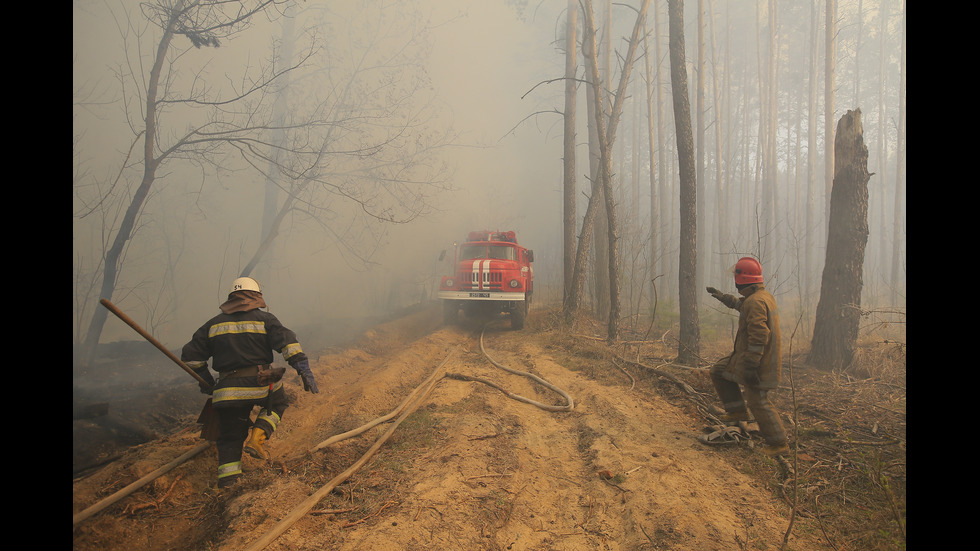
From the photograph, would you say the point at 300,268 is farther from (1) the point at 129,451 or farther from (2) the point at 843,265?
(2) the point at 843,265

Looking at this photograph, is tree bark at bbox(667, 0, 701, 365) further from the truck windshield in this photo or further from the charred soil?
the truck windshield

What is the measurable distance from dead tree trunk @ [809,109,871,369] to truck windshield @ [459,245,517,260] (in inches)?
294

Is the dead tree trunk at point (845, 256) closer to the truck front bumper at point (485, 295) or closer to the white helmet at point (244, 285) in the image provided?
the truck front bumper at point (485, 295)

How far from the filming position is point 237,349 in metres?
4.08

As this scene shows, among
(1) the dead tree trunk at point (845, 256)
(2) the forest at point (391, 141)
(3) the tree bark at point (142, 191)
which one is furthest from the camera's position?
(2) the forest at point (391, 141)

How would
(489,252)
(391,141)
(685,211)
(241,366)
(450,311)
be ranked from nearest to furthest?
(241,366), (685,211), (391,141), (489,252), (450,311)

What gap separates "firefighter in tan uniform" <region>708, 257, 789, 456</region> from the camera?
13.4 ft

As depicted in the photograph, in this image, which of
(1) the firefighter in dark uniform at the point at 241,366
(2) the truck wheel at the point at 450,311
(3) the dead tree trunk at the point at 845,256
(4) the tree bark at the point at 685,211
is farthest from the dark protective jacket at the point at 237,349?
(2) the truck wheel at the point at 450,311

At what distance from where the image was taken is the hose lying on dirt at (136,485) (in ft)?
10.4

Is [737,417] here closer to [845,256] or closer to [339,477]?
[339,477]

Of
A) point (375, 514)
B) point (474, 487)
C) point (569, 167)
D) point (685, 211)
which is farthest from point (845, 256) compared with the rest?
point (375, 514)

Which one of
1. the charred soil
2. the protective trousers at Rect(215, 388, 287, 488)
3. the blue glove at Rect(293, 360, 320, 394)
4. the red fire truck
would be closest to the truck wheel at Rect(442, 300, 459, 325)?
the red fire truck

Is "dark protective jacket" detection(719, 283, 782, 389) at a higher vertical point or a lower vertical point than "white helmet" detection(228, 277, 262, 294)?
lower

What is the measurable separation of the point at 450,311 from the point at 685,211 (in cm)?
760
